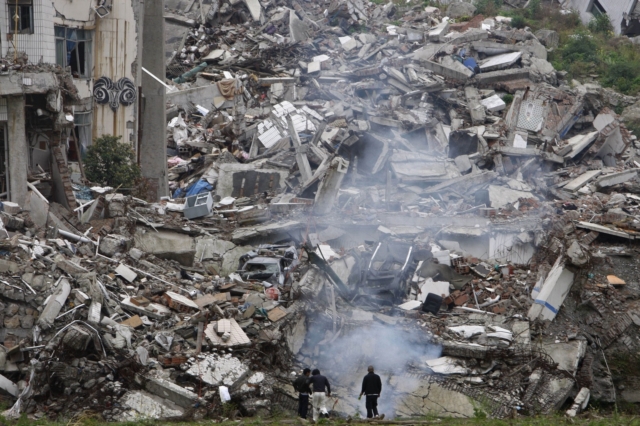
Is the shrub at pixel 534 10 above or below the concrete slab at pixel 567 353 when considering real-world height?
above

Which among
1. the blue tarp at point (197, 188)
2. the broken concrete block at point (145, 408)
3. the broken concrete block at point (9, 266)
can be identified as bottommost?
the blue tarp at point (197, 188)

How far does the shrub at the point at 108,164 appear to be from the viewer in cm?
1672

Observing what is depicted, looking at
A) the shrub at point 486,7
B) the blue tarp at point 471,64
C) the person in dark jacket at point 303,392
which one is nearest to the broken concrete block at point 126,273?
the person in dark jacket at point 303,392

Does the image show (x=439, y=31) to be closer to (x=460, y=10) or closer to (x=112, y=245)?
(x=460, y=10)

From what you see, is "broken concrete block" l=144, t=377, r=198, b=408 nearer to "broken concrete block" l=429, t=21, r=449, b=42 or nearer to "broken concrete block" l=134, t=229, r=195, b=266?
"broken concrete block" l=134, t=229, r=195, b=266

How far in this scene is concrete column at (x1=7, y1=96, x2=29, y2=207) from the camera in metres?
13.4

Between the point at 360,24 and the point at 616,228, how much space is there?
1584 centimetres

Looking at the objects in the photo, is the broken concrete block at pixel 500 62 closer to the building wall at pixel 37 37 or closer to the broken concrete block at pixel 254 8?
the broken concrete block at pixel 254 8

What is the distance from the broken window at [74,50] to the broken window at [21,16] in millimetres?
1001

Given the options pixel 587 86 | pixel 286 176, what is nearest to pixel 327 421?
pixel 286 176

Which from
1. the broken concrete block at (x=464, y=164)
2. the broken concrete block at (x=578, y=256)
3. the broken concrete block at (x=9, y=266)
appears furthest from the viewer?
the broken concrete block at (x=464, y=164)

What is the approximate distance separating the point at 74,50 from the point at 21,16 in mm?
1992

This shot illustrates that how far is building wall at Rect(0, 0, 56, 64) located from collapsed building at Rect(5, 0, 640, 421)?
139cm

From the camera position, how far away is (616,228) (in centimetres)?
1481
